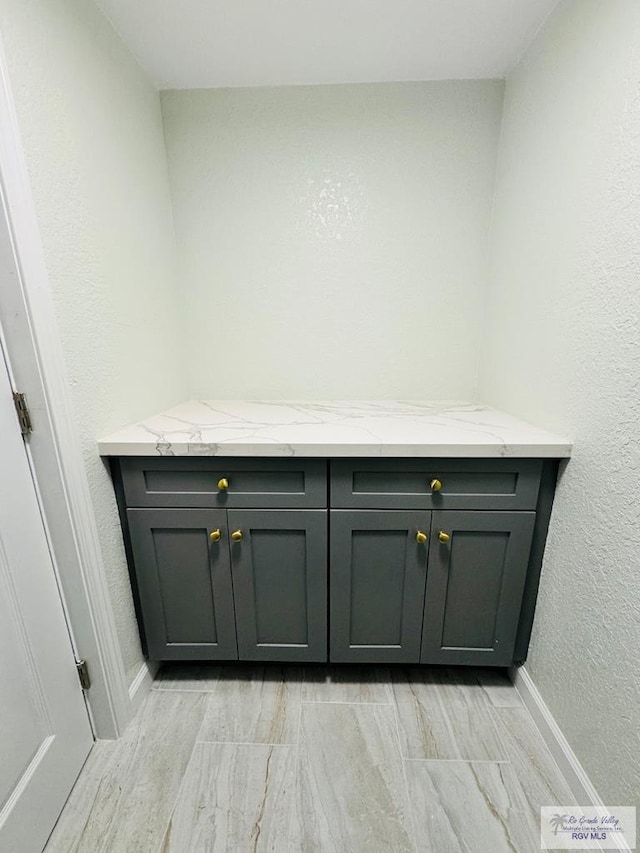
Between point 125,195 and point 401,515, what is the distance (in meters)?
1.40

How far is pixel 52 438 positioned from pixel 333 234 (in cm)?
128

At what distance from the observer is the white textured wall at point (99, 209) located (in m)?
0.81

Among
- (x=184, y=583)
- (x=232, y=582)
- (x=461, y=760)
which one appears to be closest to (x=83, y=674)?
(x=184, y=583)

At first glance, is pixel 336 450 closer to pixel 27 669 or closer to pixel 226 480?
pixel 226 480

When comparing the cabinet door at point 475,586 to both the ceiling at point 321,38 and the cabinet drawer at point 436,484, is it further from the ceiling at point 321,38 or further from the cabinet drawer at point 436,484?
the ceiling at point 321,38

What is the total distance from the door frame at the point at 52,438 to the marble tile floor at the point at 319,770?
0.20 meters

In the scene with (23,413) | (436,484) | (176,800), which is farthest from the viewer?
(436,484)

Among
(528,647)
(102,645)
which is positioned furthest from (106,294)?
(528,647)

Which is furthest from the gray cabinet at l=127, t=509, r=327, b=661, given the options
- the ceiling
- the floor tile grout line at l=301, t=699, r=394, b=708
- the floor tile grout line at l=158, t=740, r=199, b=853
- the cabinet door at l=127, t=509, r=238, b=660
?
the ceiling

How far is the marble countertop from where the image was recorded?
A: 3.22 ft

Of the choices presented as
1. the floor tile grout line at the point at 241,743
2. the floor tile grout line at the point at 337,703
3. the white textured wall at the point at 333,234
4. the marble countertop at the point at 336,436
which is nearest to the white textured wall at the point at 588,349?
the marble countertop at the point at 336,436

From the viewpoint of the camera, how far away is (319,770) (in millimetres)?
985

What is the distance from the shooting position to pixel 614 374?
82cm

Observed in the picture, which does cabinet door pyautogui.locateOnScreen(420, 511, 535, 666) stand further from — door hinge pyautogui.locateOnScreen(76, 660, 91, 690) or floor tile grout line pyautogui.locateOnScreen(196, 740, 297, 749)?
door hinge pyautogui.locateOnScreen(76, 660, 91, 690)
